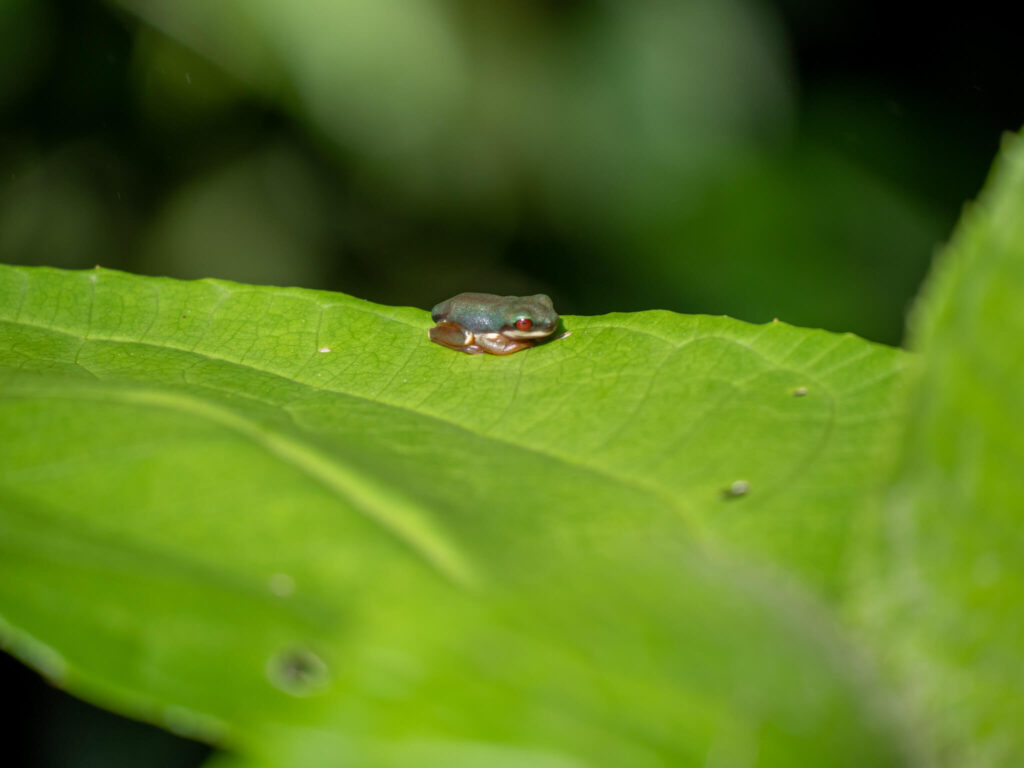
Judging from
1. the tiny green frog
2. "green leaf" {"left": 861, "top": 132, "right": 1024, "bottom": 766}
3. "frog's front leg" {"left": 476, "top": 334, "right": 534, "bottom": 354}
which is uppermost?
the tiny green frog

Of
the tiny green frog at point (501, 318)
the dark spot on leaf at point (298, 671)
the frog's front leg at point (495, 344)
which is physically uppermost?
the tiny green frog at point (501, 318)

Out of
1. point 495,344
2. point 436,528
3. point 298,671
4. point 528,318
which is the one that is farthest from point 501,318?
point 298,671

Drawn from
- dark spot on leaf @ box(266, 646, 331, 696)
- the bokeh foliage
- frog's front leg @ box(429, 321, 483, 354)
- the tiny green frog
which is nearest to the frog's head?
the tiny green frog

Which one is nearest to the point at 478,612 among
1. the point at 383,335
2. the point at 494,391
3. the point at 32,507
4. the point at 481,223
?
the point at 32,507

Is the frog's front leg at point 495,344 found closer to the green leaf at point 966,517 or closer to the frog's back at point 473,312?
the frog's back at point 473,312

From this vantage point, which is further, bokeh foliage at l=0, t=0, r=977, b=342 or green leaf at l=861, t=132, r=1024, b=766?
bokeh foliage at l=0, t=0, r=977, b=342

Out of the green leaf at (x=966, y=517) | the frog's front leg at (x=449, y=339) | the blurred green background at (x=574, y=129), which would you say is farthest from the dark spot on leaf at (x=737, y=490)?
the blurred green background at (x=574, y=129)

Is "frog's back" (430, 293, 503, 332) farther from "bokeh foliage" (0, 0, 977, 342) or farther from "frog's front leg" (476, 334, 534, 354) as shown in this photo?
"bokeh foliage" (0, 0, 977, 342)
